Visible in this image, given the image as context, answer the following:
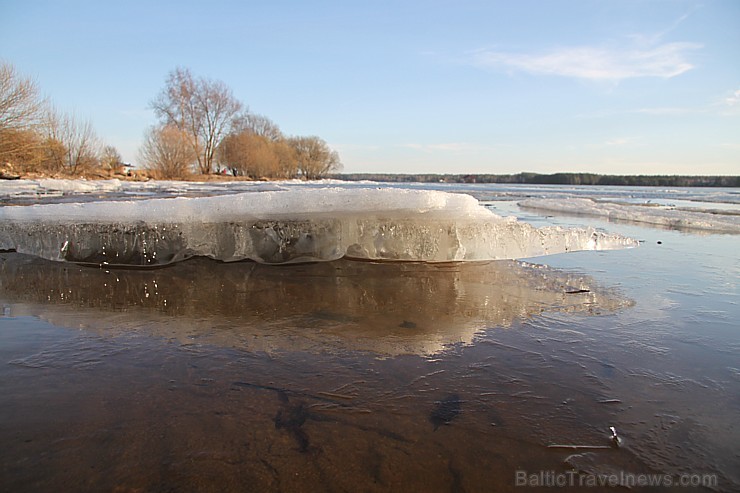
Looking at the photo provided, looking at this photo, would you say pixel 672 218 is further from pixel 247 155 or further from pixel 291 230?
pixel 247 155

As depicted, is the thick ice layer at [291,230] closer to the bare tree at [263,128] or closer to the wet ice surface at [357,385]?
the wet ice surface at [357,385]

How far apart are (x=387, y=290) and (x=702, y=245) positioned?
3.69 metres

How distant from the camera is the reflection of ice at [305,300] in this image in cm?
166

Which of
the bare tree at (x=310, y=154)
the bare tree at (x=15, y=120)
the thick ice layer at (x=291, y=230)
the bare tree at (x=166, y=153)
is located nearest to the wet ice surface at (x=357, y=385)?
the thick ice layer at (x=291, y=230)

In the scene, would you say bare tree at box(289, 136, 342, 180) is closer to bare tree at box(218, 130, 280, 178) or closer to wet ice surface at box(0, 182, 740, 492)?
bare tree at box(218, 130, 280, 178)

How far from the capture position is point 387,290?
2.39 meters

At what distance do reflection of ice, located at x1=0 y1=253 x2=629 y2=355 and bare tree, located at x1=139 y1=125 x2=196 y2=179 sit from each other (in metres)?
24.6

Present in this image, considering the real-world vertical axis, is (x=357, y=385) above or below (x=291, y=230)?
below

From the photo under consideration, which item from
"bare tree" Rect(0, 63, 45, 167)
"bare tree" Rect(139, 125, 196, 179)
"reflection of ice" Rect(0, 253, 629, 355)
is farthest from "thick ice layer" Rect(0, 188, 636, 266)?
"bare tree" Rect(139, 125, 196, 179)

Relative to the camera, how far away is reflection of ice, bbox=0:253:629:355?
1664mm

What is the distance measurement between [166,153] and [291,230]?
2557 centimetres

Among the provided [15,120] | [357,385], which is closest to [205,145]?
[15,120]

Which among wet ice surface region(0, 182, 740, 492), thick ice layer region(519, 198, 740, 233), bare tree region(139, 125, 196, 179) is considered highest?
bare tree region(139, 125, 196, 179)

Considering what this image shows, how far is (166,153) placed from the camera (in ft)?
81.7
